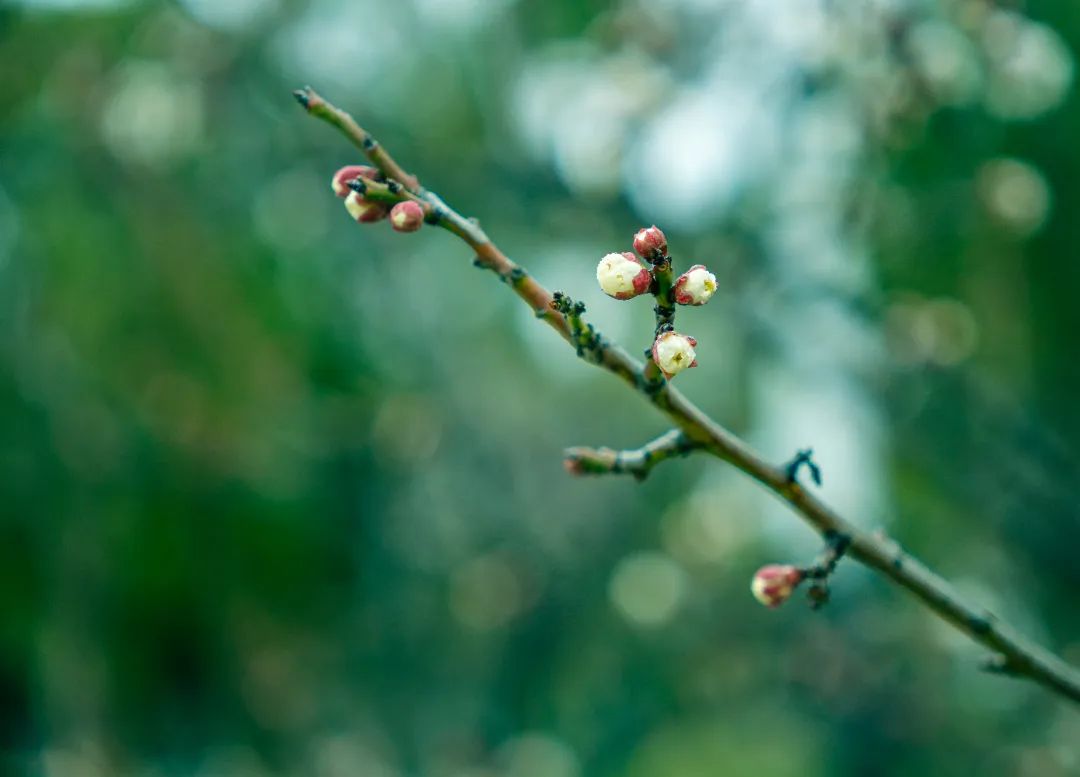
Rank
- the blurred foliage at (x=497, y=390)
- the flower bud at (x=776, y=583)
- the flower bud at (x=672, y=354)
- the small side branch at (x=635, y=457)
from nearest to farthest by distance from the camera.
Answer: the flower bud at (x=672, y=354) < the small side branch at (x=635, y=457) < the flower bud at (x=776, y=583) < the blurred foliage at (x=497, y=390)

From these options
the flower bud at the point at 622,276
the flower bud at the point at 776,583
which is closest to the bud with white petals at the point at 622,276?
the flower bud at the point at 622,276

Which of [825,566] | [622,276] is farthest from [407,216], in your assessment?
[825,566]

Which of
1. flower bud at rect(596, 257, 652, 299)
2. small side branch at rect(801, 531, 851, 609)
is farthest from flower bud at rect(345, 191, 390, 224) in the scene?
small side branch at rect(801, 531, 851, 609)

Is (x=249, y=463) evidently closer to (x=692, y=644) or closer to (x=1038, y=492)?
(x=692, y=644)

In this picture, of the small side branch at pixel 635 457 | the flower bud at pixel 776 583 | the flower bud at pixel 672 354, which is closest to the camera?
the flower bud at pixel 672 354

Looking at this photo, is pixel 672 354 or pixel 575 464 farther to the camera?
pixel 575 464

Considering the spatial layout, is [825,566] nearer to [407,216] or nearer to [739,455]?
[739,455]

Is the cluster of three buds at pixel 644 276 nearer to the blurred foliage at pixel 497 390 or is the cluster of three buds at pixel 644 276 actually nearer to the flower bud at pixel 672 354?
the flower bud at pixel 672 354
